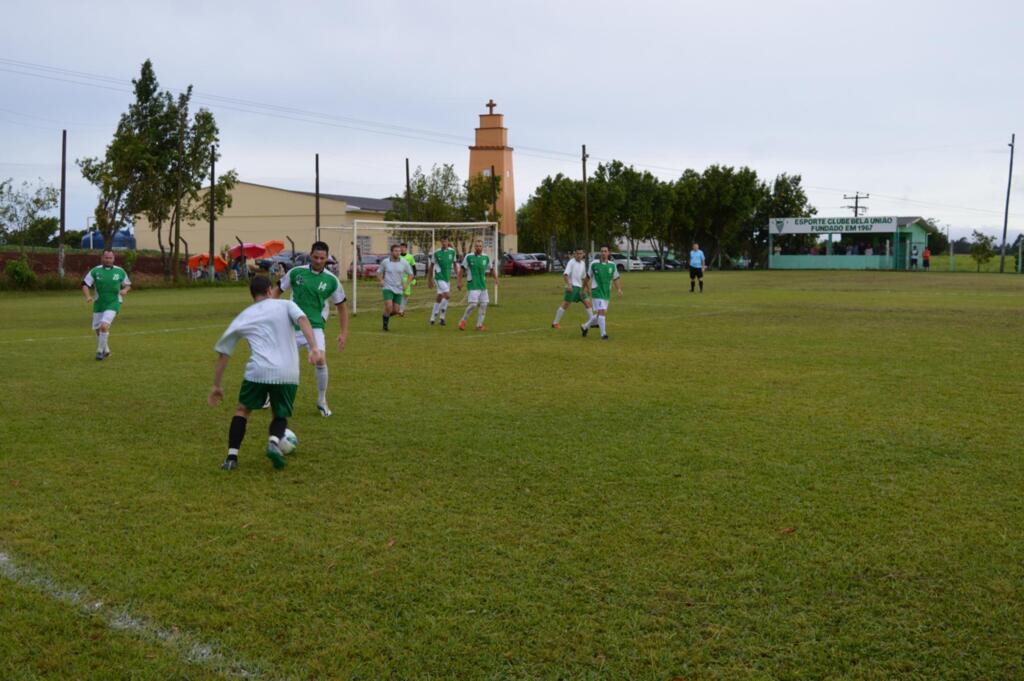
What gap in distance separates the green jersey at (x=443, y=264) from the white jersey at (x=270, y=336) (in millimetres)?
13949

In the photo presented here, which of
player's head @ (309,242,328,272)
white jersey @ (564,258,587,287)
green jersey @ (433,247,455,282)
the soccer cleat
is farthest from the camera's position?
green jersey @ (433,247,455,282)

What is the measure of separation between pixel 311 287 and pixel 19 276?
98.0ft

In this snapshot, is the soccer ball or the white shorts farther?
the white shorts

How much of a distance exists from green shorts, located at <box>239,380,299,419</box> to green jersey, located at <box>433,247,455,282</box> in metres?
13.9

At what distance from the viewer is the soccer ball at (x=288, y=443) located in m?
7.31

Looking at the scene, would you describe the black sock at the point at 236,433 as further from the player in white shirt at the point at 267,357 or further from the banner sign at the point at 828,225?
the banner sign at the point at 828,225

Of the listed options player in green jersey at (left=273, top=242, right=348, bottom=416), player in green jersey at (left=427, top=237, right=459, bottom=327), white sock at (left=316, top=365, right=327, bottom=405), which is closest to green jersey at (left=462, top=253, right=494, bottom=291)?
player in green jersey at (left=427, top=237, right=459, bottom=327)

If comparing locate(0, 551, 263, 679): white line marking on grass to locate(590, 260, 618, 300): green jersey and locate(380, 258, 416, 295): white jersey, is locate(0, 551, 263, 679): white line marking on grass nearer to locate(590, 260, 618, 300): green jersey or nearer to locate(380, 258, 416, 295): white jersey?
locate(590, 260, 618, 300): green jersey

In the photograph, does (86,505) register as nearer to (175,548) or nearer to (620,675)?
(175,548)

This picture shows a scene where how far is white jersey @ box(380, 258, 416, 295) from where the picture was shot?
19.2 m

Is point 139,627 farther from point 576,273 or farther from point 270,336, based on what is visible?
point 576,273

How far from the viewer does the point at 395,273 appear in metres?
19.3

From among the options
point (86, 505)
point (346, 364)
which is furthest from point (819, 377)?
point (86, 505)

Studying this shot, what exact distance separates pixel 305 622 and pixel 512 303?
24.0 m
